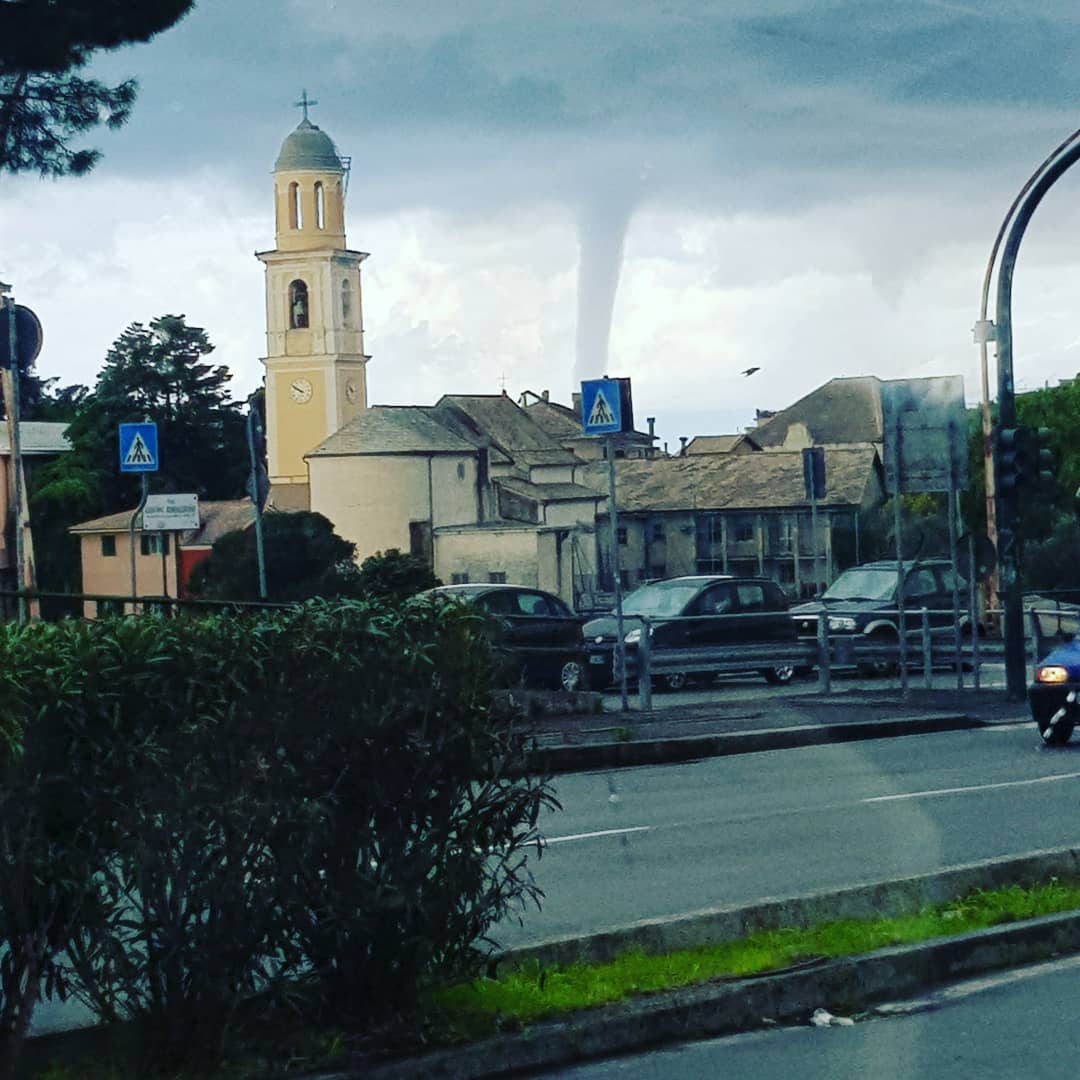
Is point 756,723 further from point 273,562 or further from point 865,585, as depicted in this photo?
point 273,562

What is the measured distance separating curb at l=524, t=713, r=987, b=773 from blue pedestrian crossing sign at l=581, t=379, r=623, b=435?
12.8 ft

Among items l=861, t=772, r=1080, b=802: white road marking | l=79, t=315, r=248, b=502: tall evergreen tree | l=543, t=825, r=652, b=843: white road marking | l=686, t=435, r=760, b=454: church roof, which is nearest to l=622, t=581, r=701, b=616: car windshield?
l=861, t=772, r=1080, b=802: white road marking

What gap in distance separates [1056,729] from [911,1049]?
42.0 ft

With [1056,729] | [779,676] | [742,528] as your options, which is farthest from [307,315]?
[1056,729]

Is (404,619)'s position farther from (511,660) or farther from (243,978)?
(243,978)

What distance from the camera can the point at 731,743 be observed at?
20.4 meters

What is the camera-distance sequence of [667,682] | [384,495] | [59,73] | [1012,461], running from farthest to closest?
[384,495]
[667,682]
[1012,461]
[59,73]

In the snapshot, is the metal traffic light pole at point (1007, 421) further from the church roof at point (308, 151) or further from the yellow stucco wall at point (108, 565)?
the church roof at point (308, 151)

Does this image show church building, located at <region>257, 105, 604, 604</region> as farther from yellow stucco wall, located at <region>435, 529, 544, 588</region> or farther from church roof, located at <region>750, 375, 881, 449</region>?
church roof, located at <region>750, 375, 881, 449</region>

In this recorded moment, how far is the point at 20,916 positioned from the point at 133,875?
321 millimetres

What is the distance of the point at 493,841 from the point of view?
22.7 ft

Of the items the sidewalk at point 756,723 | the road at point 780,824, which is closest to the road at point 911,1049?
the road at point 780,824

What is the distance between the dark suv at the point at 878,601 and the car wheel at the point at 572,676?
493 cm

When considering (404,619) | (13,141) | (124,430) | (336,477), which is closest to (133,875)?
(404,619)
